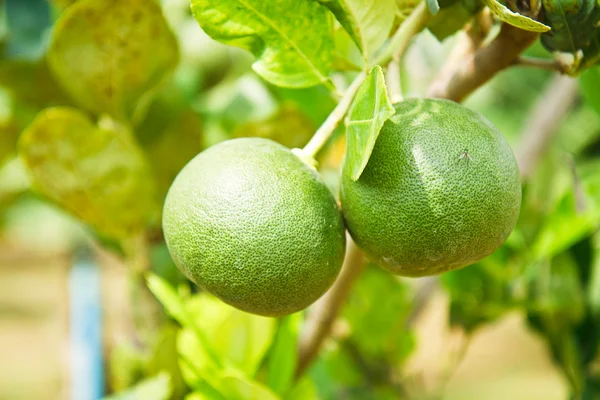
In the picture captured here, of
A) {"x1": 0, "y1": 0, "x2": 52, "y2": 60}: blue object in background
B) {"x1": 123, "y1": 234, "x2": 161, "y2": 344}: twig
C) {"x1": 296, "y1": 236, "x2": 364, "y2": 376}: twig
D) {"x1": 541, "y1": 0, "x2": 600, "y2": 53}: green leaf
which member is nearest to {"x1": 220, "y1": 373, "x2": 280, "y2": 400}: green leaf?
{"x1": 296, "y1": 236, "x2": 364, "y2": 376}: twig

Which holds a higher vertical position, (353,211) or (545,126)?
(353,211)

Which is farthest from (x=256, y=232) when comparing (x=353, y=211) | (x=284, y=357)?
(x=284, y=357)

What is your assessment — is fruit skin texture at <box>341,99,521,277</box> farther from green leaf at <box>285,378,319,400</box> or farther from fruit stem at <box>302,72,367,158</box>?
green leaf at <box>285,378,319,400</box>

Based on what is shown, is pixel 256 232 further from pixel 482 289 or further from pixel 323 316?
pixel 482 289

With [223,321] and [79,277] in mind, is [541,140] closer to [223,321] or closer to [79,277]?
[223,321]

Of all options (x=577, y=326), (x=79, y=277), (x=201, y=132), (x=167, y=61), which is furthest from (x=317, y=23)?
(x=79, y=277)

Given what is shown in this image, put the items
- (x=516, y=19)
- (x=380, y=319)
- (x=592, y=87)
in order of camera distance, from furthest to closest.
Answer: (x=380, y=319), (x=592, y=87), (x=516, y=19)
